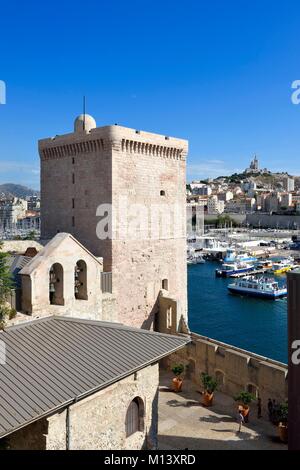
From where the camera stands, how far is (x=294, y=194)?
16825cm

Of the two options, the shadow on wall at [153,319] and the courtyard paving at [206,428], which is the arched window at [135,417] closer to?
the courtyard paving at [206,428]

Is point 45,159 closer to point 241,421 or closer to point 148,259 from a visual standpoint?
point 148,259

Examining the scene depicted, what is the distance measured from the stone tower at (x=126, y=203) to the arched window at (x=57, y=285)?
3758 mm

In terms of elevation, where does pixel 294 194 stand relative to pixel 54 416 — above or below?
above

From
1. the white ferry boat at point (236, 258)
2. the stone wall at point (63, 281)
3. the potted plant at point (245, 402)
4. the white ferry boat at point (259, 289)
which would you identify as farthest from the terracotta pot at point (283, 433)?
the white ferry boat at point (236, 258)

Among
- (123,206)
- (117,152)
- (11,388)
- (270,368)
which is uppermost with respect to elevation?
(117,152)

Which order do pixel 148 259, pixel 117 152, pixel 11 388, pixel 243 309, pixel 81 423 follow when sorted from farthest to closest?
pixel 243 309 → pixel 148 259 → pixel 117 152 → pixel 81 423 → pixel 11 388

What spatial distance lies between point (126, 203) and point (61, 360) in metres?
9.50

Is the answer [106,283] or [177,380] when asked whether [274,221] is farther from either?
[106,283]

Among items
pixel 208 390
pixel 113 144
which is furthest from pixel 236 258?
pixel 208 390

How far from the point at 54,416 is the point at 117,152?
11515mm

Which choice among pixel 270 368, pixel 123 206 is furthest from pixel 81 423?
pixel 123 206

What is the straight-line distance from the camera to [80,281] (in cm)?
1522

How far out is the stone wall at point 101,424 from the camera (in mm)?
9273
